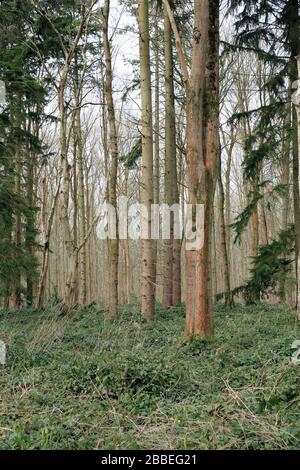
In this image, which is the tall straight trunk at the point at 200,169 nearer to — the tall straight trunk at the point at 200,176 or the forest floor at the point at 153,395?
the tall straight trunk at the point at 200,176

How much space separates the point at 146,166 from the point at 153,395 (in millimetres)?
6334

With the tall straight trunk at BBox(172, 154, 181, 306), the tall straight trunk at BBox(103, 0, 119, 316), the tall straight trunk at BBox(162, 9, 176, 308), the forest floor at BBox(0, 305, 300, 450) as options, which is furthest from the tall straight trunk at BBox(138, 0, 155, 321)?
the tall straight trunk at BBox(172, 154, 181, 306)

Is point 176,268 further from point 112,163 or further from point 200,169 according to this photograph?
point 200,169

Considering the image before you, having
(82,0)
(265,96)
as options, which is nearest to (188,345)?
(82,0)

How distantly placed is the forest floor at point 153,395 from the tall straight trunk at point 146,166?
2.59 m

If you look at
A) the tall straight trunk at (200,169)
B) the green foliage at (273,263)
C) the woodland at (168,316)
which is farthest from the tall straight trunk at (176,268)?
the tall straight trunk at (200,169)

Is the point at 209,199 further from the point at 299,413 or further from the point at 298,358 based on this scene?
the point at 299,413

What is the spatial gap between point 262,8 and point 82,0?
461cm

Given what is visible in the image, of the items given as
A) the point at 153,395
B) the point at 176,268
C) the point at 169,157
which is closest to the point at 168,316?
the point at 176,268

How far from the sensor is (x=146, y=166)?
32.8ft

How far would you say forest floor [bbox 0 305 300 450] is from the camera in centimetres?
336

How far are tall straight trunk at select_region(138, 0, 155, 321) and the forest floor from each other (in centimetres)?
259

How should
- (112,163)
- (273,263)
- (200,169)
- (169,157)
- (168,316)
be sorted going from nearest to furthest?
1. (200,169)
2. (112,163)
3. (168,316)
4. (273,263)
5. (169,157)

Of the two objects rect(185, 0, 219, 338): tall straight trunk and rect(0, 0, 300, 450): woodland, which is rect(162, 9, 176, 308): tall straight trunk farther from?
rect(185, 0, 219, 338): tall straight trunk
